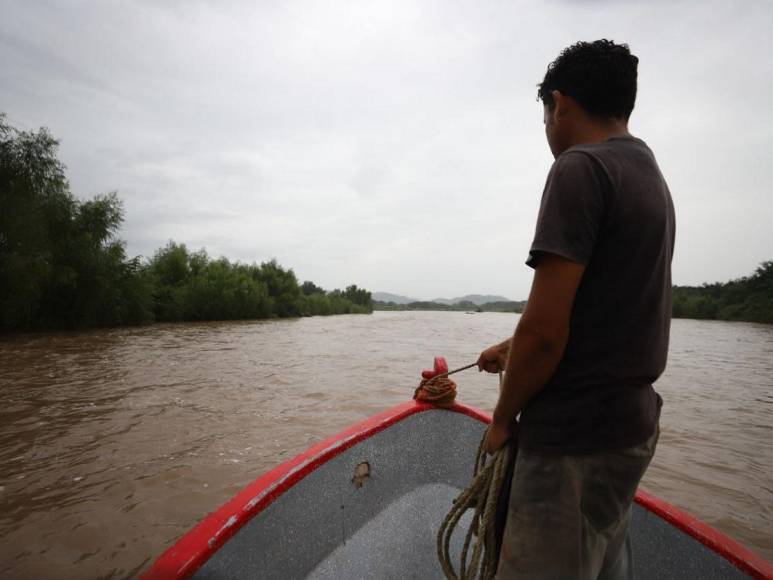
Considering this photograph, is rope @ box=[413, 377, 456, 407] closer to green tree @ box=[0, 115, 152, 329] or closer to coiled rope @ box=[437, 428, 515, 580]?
coiled rope @ box=[437, 428, 515, 580]

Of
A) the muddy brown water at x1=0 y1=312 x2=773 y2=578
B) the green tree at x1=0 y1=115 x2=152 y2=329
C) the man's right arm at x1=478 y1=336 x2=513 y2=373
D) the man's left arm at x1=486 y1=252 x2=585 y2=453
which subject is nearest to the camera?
the man's left arm at x1=486 y1=252 x2=585 y2=453

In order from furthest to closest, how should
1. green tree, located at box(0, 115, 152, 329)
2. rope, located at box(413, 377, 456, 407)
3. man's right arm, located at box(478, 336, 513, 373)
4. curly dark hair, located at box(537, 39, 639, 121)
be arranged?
green tree, located at box(0, 115, 152, 329), rope, located at box(413, 377, 456, 407), man's right arm, located at box(478, 336, 513, 373), curly dark hair, located at box(537, 39, 639, 121)

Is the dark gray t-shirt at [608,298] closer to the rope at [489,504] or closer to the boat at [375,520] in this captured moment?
the rope at [489,504]

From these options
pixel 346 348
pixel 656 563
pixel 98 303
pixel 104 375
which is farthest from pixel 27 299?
pixel 656 563

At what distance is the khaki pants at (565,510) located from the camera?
3.31 ft

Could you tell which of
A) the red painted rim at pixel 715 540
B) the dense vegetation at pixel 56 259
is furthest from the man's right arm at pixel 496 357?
the dense vegetation at pixel 56 259

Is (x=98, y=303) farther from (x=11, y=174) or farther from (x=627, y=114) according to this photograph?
(x=627, y=114)

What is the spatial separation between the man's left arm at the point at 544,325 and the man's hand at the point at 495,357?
0.64 m

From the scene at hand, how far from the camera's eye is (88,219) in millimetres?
19562

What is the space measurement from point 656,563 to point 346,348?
13.6m

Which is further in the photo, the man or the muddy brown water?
the muddy brown water

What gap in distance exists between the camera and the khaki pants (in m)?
1.01

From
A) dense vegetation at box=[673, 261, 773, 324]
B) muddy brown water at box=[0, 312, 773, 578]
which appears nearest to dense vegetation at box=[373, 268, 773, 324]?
dense vegetation at box=[673, 261, 773, 324]

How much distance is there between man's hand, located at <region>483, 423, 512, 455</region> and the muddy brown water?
9.87 ft
